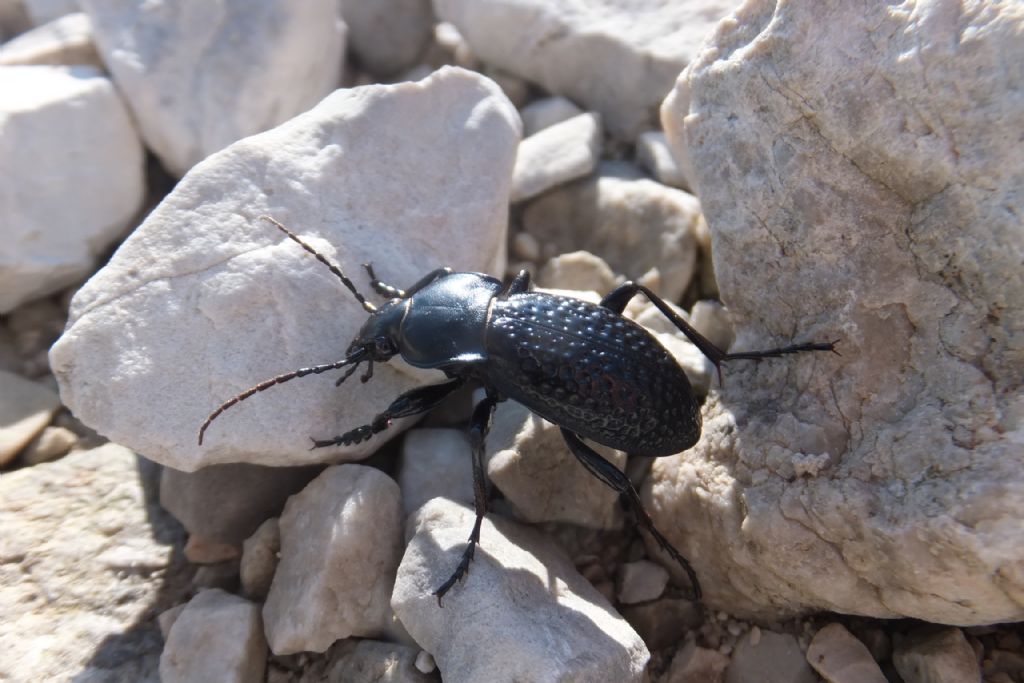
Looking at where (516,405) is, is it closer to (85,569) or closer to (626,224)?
(626,224)

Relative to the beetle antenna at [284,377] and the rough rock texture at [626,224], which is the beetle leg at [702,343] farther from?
the beetle antenna at [284,377]

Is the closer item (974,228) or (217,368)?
(974,228)

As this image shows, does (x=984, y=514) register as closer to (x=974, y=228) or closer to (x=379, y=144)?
(x=974, y=228)

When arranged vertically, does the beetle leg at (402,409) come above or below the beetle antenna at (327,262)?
below

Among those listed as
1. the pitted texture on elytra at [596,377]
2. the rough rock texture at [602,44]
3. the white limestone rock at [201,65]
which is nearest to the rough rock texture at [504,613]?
the pitted texture on elytra at [596,377]

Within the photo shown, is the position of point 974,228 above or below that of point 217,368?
above

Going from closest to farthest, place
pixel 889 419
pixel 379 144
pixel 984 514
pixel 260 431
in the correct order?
1. pixel 984 514
2. pixel 889 419
3. pixel 260 431
4. pixel 379 144

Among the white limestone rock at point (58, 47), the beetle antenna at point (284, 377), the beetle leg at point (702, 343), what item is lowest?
the beetle antenna at point (284, 377)

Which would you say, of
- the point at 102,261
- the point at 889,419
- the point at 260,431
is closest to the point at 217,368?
the point at 260,431
